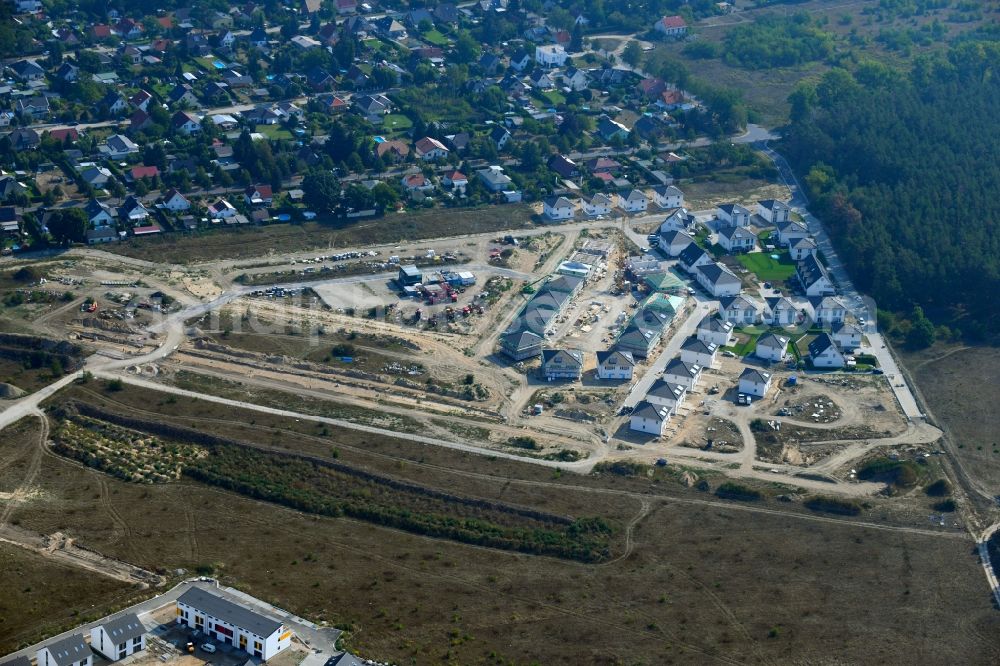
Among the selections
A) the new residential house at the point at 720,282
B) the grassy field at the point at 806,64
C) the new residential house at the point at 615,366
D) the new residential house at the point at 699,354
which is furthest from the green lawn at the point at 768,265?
the grassy field at the point at 806,64

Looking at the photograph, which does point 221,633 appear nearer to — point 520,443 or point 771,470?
point 520,443

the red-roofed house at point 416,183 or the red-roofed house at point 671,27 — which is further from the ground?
the red-roofed house at point 416,183

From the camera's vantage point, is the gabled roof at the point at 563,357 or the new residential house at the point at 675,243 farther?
the new residential house at the point at 675,243

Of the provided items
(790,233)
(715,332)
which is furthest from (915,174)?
(715,332)

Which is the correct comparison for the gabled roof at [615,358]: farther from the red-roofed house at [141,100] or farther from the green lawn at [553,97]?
the red-roofed house at [141,100]

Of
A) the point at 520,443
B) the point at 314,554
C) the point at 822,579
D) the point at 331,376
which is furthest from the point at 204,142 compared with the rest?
the point at 822,579

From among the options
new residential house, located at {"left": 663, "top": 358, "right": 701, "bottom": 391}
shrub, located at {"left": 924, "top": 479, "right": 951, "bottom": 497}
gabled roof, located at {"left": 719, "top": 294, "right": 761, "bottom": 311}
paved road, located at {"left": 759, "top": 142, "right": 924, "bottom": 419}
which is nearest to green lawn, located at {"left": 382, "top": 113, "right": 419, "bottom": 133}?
paved road, located at {"left": 759, "top": 142, "right": 924, "bottom": 419}

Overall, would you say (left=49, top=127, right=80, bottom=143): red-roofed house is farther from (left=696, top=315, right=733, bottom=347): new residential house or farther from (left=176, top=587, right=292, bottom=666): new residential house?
(left=176, top=587, right=292, bottom=666): new residential house

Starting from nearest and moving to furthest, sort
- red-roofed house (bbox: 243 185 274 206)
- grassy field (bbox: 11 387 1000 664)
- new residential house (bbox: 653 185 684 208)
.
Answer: grassy field (bbox: 11 387 1000 664)
red-roofed house (bbox: 243 185 274 206)
new residential house (bbox: 653 185 684 208)
